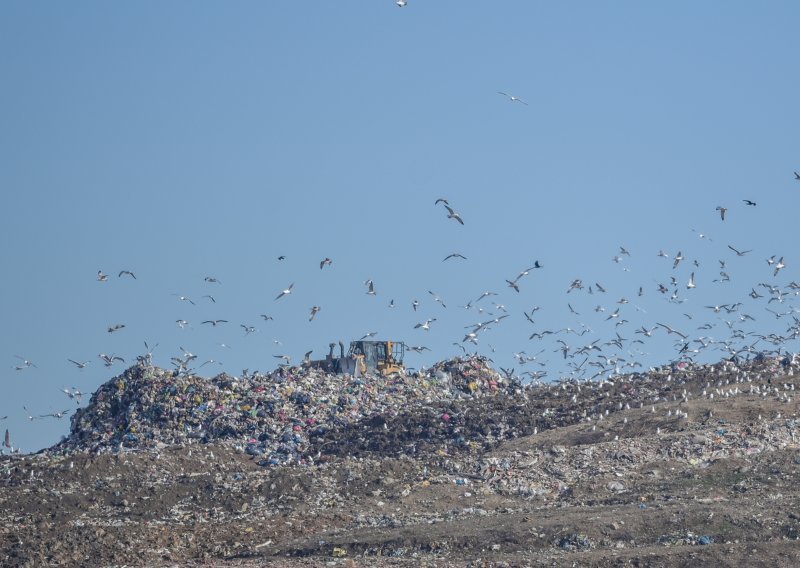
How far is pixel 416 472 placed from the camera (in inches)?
899

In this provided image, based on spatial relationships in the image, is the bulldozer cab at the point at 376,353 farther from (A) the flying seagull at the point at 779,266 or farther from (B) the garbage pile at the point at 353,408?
(A) the flying seagull at the point at 779,266

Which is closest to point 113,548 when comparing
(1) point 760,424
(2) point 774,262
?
(1) point 760,424

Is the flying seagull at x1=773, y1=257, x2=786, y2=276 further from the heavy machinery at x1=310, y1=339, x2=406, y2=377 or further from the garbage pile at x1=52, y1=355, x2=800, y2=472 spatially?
the heavy machinery at x1=310, y1=339, x2=406, y2=377

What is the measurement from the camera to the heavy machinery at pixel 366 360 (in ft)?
112

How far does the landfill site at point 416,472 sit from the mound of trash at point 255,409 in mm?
59

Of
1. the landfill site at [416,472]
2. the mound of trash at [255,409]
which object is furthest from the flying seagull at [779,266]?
the mound of trash at [255,409]

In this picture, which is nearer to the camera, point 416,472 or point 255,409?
point 416,472

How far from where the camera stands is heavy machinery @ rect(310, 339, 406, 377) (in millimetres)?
34094

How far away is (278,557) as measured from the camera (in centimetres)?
1802

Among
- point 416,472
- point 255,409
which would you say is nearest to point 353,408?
point 255,409

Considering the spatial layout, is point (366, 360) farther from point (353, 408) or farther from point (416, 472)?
point (416, 472)

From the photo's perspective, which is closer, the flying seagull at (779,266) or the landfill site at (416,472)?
the landfill site at (416,472)

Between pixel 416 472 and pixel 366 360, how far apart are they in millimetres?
12846

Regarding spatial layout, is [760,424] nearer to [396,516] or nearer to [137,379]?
[396,516]
